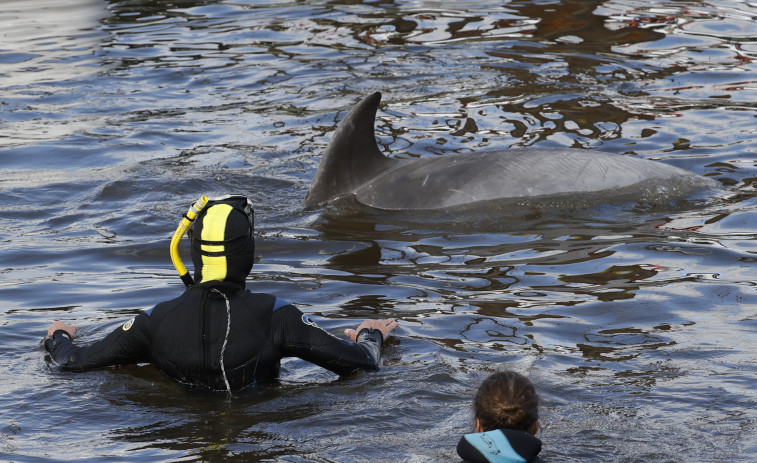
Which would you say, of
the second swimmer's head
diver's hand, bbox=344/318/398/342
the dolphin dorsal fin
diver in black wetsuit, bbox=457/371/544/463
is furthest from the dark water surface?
diver in black wetsuit, bbox=457/371/544/463

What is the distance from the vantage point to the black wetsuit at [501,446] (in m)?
3.82

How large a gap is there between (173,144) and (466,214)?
5167 mm

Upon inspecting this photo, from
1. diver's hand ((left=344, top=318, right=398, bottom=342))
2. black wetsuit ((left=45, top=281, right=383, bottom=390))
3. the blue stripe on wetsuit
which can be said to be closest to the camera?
the blue stripe on wetsuit

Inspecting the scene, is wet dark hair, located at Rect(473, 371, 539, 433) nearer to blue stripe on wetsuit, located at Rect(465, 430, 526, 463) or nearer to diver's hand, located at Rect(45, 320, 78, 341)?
blue stripe on wetsuit, located at Rect(465, 430, 526, 463)

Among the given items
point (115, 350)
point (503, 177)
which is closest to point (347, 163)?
point (503, 177)

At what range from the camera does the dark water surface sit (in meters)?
5.29

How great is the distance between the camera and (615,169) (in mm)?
10250

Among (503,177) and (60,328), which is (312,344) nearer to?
(60,328)

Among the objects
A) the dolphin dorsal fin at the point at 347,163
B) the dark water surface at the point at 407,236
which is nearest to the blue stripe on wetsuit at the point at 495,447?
the dark water surface at the point at 407,236

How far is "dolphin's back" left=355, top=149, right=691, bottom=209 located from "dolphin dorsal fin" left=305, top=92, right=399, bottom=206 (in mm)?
130

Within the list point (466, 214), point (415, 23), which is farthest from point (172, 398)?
point (415, 23)

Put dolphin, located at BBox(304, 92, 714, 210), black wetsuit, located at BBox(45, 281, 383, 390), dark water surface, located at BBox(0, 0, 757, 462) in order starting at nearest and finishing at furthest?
dark water surface, located at BBox(0, 0, 757, 462)
black wetsuit, located at BBox(45, 281, 383, 390)
dolphin, located at BBox(304, 92, 714, 210)

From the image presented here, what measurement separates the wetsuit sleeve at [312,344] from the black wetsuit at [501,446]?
1.77m

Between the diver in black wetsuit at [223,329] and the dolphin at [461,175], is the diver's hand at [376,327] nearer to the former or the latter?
the diver in black wetsuit at [223,329]
